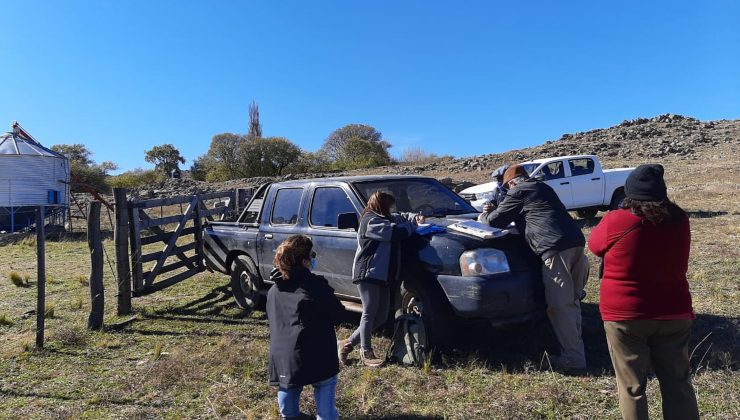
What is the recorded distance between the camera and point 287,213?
6.50 m

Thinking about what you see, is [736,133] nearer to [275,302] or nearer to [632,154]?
[632,154]

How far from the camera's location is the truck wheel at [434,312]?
15.4 feet

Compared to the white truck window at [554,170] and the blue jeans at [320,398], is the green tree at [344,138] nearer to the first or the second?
the white truck window at [554,170]

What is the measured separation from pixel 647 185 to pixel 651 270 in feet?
1.54

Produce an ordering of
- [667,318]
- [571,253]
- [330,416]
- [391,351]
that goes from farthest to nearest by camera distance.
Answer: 1. [391,351]
2. [571,253]
3. [330,416]
4. [667,318]

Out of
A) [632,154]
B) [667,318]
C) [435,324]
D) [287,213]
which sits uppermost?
[632,154]

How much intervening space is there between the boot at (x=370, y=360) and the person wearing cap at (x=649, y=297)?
7.02ft

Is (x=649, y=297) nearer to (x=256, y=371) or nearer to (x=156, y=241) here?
(x=256, y=371)

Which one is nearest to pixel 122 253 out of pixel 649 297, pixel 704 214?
pixel 649 297

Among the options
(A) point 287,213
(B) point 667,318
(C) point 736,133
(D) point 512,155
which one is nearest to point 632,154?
(D) point 512,155

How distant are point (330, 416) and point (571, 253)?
7.75 feet

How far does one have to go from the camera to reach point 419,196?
20.1ft

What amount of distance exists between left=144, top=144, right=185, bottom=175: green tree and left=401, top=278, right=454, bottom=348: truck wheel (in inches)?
2178

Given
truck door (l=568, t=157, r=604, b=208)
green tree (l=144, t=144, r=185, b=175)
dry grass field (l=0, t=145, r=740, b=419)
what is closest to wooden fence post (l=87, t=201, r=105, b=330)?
dry grass field (l=0, t=145, r=740, b=419)
